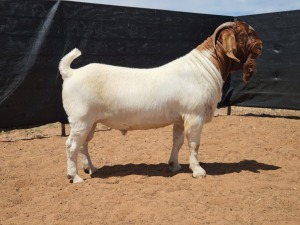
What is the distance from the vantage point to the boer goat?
4562mm

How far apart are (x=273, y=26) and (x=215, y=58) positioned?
18.2 ft

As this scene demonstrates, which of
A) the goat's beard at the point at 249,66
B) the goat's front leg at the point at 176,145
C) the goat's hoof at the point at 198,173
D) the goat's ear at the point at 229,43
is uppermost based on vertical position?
the goat's ear at the point at 229,43

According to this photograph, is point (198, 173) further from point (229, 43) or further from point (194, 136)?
point (229, 43)

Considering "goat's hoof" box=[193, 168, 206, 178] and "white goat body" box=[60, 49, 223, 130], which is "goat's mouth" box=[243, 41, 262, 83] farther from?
"goat's hoof" box=[193, 168, 206, 178]

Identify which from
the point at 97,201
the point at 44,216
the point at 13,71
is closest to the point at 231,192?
the point at 97,201

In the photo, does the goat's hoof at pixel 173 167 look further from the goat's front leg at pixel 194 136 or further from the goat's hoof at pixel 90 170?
the goat's hoof at pixel 90 170

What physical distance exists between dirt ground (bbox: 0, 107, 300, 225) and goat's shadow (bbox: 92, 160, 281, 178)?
14 millimetres

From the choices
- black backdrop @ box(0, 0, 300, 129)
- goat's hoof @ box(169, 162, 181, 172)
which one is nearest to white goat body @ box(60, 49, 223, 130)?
goat's hoof @ box(169, 162, 181, 172)

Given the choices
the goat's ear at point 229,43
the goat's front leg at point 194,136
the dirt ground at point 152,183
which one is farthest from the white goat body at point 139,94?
the dirt ground at point 152,183

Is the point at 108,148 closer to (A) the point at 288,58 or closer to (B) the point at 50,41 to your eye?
(B) the point at 50,41

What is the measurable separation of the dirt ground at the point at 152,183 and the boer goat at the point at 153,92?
20.1 inches

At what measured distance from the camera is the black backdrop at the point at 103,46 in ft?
22.7

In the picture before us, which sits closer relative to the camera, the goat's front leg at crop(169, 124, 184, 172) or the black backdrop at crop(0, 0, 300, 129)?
the goat's front leg at crop(169, 124, 184, 172)

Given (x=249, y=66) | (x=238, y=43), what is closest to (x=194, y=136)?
(x=249, y=66)
